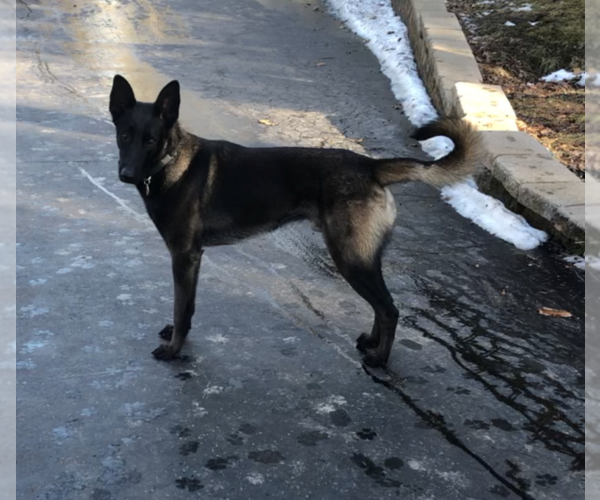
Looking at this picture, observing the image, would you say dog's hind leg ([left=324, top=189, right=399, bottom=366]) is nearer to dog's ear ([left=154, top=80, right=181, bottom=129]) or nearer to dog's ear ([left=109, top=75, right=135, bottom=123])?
dog's ear ([left=154, top=80, right=181, bottom=129])

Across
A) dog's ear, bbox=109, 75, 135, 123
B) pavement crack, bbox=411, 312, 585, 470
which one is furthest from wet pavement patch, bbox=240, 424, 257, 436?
dog's ear, bbox=109, 75, 135, 123

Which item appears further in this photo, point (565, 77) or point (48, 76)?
point (48, 76)

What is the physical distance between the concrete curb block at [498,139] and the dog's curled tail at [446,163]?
5.65 feet

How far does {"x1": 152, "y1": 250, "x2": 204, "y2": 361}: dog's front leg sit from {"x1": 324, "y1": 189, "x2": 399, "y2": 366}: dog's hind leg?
72 centimetres

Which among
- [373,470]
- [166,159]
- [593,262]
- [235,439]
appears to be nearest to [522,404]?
[373,470]

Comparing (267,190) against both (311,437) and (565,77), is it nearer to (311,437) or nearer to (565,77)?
(311,437)

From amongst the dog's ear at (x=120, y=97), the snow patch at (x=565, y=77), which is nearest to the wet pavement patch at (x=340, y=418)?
the dog's ear at (x=120, y=97)

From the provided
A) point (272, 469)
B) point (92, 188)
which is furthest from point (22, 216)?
point (272, 469)

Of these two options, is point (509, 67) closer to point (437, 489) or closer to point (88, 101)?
point (88, 101)

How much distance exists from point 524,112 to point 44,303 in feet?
16.9

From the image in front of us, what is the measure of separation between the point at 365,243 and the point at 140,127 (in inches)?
50.0

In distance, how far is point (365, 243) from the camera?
4.22 meters

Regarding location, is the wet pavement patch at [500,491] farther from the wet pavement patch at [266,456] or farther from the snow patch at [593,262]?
the snow patch at [593,262]

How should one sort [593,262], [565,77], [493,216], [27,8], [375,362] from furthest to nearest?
[27,8]
[565,77]
[493,216]
[593,262]
[375,362]
